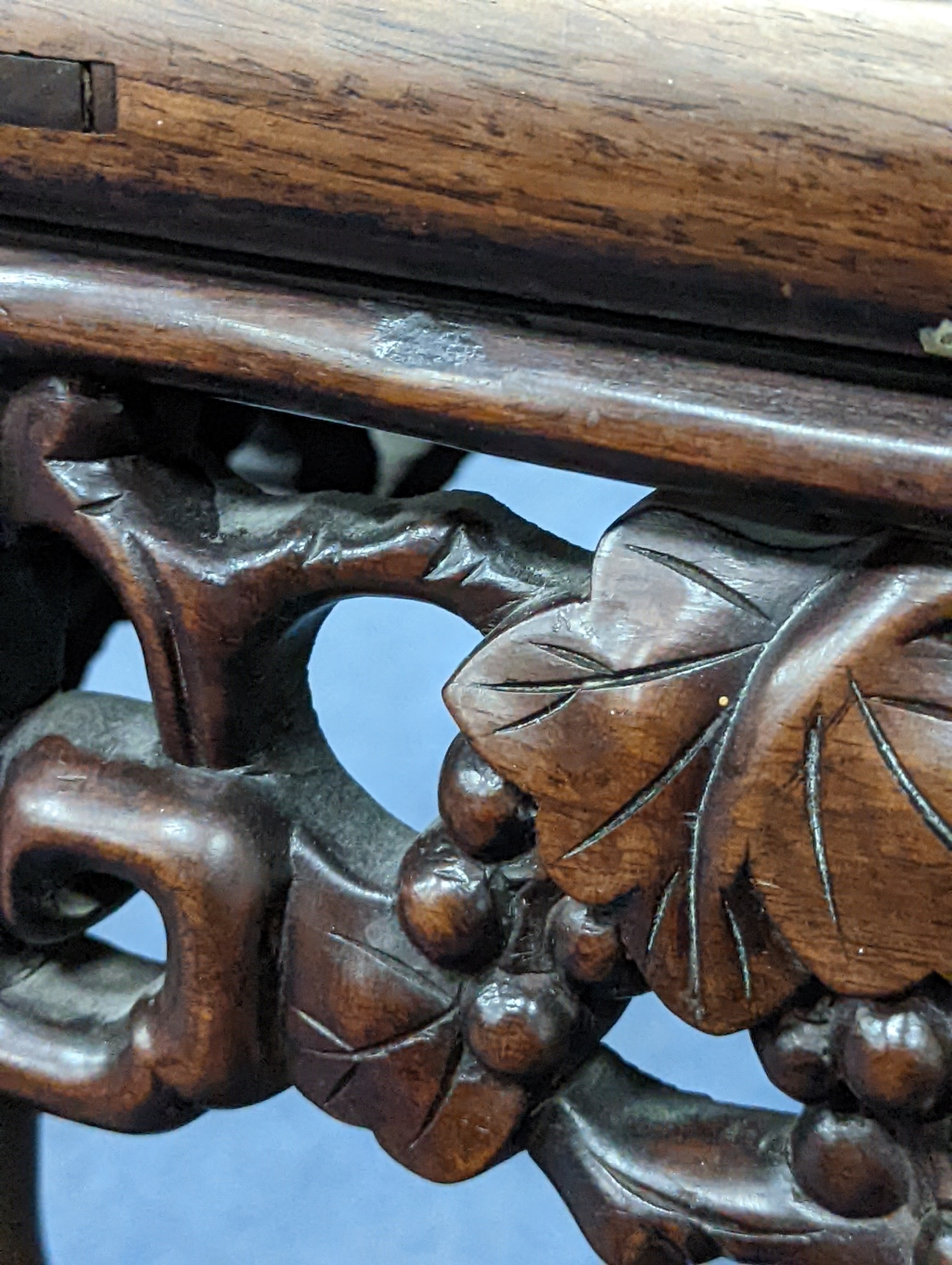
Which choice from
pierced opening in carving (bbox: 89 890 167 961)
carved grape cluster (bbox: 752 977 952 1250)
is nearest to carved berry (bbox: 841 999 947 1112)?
carved grape cluster (bbox: 752 977 952 1250)

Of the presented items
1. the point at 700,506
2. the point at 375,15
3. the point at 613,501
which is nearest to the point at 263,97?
the point at 375,15

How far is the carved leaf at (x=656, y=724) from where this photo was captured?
1.15 ft

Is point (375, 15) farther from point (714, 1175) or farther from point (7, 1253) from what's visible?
point (7, 1253)

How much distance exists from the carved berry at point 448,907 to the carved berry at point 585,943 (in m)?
0.02

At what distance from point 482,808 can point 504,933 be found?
45 mm

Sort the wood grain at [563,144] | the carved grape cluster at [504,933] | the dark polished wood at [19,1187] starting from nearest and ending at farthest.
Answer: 1. the wood grain at [563,144]
2. the carved grape cluster at [504,933]
3. the dark polished wood at [19,1187]

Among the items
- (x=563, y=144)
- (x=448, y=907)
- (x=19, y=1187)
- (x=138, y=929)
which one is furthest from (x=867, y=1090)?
(x=138, y=929)

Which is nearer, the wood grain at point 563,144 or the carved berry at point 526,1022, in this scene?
the wood grain at point 563,144

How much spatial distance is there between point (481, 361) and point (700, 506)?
6 centimetres

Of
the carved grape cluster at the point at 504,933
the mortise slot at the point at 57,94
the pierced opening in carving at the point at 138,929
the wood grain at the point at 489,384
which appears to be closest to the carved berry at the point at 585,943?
the carved grape cluster at the point at 504,933

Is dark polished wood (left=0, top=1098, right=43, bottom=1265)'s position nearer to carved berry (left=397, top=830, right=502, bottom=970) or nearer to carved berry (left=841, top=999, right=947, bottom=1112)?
carved berry (left=397, top=830, right=502, bottom=970)

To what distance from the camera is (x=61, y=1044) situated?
480 millimetres

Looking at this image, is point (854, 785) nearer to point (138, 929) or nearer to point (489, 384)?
point (489, 384)

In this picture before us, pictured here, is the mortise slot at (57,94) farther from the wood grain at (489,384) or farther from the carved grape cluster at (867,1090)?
the carved grape cluster at (867,1090)
